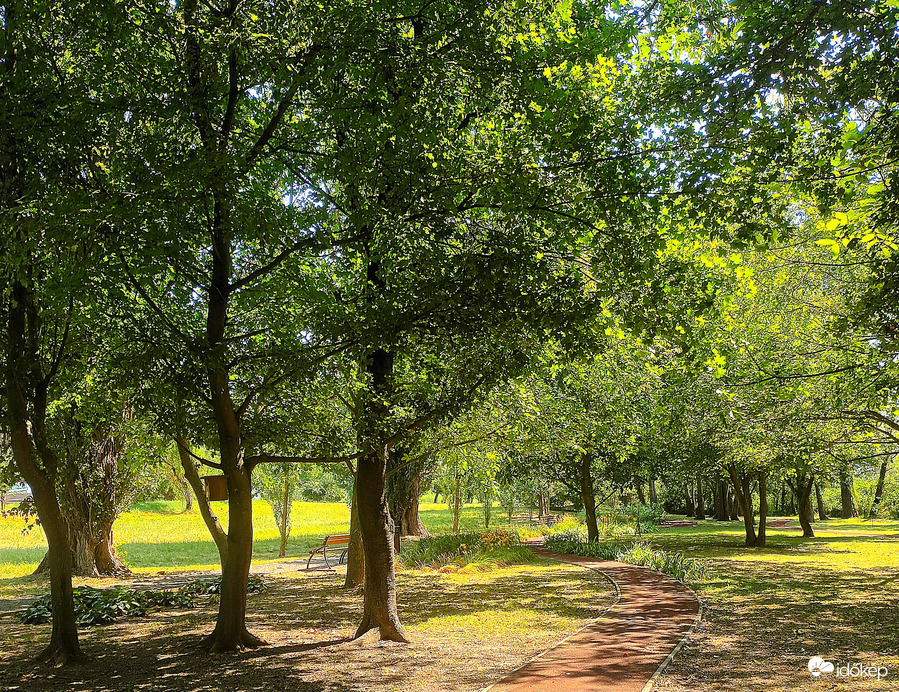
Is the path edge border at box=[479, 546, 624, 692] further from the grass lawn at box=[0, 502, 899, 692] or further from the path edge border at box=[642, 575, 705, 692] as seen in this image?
the path edge border at box=[642, 575, 705, 692]

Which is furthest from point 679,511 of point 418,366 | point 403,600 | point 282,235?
point 282,235

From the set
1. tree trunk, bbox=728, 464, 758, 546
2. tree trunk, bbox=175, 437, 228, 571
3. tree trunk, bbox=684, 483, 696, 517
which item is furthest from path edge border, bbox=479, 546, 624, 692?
tree trunk, bbox=684, 483, 696, 517

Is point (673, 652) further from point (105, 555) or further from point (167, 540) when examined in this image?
A: point (167, 540)

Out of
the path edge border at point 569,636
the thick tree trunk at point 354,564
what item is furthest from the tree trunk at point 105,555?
the path edge border at point 569,636

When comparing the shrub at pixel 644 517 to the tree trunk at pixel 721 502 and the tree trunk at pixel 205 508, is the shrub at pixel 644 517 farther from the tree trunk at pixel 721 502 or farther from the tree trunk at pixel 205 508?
the tree trunk at pixel 205 508

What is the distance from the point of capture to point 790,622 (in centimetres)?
959

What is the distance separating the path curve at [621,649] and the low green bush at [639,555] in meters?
1.98

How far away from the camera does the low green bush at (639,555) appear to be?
571 inches

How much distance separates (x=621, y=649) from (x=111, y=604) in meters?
8.44

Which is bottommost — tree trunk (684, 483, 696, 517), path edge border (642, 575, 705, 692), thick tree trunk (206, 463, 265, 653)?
tree trunk (684, 483, 696, 517)

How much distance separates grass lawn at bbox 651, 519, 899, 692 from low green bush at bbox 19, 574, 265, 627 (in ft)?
23.3

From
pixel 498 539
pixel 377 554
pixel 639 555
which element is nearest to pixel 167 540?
pixel 498 539

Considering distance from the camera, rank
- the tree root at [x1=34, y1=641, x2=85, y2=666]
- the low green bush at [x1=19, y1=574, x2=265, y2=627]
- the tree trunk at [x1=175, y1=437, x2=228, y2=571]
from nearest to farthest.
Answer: the tree root at [x1=34, y1=641, x2=85, y2=666] < the tree trunk at [x1=175, y1=437, x2=228, y2=571] < the low green bush at [x1=19, y1=574, x2=265, y2=627]

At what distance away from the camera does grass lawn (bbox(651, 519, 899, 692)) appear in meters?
6.64
